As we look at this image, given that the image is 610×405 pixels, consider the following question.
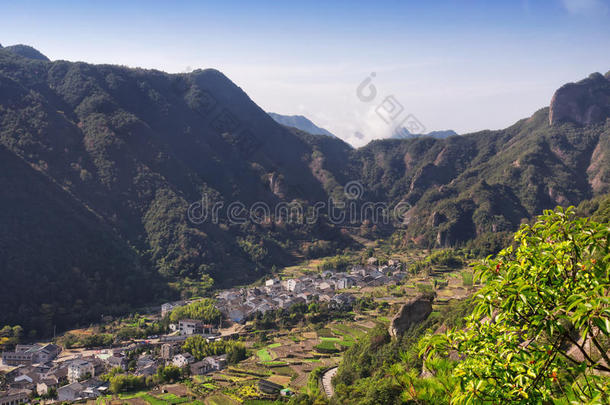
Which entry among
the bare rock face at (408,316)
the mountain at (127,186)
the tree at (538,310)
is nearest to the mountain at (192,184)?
the mountain at (127,186)

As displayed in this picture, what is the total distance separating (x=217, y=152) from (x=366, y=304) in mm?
70506

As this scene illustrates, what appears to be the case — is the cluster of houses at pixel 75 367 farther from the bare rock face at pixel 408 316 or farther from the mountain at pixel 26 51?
the mountain at pixel 26 51

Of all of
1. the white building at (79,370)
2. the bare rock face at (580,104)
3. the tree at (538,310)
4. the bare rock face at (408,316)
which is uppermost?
the bare rock face at (580,104)

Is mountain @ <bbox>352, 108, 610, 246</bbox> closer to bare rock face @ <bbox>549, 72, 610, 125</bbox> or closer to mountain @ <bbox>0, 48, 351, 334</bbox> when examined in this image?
bare rock face @ <bbox>549, 72, 610, 125</bbox>

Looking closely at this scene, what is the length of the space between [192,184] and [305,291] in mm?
42839

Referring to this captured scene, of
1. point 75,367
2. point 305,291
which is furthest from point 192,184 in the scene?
point 75,367

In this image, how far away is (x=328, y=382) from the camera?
26.8 metres

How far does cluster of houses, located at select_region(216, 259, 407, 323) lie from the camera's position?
154 feet

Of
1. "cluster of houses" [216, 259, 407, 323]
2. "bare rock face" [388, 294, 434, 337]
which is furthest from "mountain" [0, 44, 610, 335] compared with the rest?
"bare rock face" [388, 294, 434, 337]

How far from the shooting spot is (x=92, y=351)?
119ft

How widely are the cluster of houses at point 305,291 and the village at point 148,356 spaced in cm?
12

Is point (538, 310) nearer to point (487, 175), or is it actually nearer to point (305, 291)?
point (305, 291)

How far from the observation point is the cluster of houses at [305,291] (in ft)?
154

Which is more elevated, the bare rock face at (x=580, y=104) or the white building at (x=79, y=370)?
the bare rock face at (x=580, y=104)
